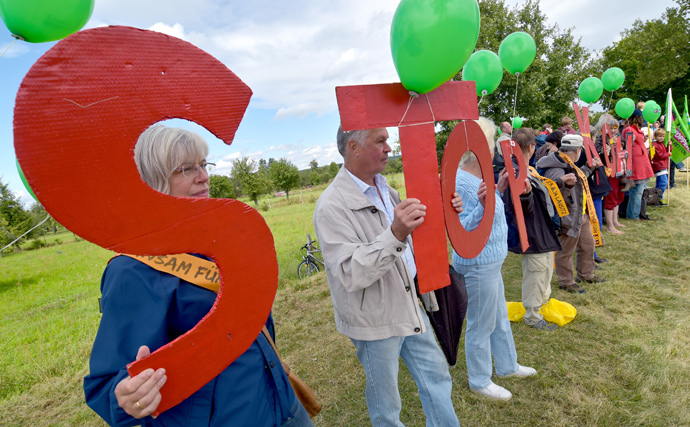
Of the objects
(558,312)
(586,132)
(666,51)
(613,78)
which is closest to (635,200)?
(613,78)

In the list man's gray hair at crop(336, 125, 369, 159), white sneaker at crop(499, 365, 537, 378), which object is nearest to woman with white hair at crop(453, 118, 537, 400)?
white sneaker at crop(499, 365, 537, 378)

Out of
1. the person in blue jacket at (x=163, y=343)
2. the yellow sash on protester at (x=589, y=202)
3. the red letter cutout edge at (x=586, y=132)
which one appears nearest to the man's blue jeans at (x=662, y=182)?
the red letter cutout edge at (x=586, y=132)

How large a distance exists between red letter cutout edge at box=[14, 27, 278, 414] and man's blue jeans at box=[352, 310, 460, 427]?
1.14 meters

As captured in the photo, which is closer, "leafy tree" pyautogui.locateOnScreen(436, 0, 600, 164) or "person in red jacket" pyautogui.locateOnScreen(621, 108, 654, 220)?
"person in red jacket" pyautogui.locateOnScreen(621, 108, 654, 220)

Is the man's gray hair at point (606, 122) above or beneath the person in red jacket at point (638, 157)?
above

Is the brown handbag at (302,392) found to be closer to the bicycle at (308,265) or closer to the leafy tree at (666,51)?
the bicycle at (308,265)

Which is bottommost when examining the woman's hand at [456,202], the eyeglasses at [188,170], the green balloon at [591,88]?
the woman's hand at [456,202]

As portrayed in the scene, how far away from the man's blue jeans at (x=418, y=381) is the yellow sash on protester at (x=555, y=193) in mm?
2767

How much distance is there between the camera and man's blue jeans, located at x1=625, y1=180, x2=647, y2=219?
26.0 feet

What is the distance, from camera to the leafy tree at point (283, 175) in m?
51.2

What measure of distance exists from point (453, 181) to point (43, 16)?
6.26ft

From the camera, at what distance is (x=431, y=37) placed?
54.0 inches

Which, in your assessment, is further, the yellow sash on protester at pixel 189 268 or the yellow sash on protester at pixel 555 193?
the yellow sash on protester at pixel 555 193

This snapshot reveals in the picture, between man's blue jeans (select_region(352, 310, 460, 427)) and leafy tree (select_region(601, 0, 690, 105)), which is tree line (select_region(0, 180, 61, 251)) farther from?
leafy tree (select_region(601, 0, 690, 105))
